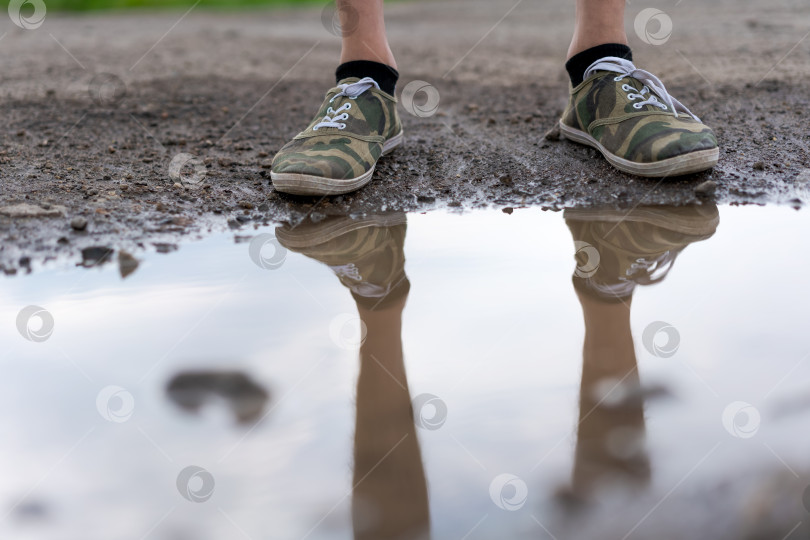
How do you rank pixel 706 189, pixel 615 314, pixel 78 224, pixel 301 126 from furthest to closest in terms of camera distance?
pixel 301 126, pixel 706 189, pixel 78 224, pixel 615 314

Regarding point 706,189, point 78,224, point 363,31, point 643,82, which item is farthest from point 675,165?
point 78,224

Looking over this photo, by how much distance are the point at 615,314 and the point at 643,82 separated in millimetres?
983

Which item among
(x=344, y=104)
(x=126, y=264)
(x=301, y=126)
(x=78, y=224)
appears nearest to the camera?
(x=126, y=264)

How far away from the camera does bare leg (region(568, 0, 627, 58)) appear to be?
203 centimetres

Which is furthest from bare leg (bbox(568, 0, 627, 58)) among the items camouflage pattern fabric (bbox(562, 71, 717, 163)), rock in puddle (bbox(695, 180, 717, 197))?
rock in puddle (bbox(695, 180, 717, 197))

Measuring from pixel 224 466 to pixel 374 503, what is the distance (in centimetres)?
21

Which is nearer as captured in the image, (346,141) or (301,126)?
(346,141)

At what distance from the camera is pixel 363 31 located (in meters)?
2.07

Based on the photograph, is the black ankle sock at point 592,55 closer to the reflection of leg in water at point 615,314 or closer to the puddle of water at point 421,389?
the reflection of leg in water at point 615,314

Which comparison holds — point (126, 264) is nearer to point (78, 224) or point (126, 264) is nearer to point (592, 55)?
point (78, 224)

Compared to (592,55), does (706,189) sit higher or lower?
lower

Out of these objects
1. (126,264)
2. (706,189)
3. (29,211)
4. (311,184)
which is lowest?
(706,189)

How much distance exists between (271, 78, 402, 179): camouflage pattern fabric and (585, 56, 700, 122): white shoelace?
0.61 metres

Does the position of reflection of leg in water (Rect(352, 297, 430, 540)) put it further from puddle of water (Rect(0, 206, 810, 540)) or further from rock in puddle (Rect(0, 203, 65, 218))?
rock in puddle (Rect(0, 203, 65, 218))
